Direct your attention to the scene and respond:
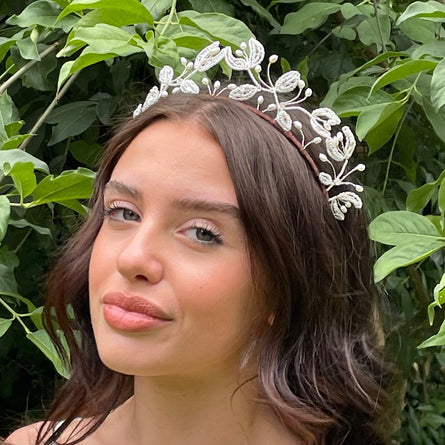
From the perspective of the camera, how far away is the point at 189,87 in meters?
1.30

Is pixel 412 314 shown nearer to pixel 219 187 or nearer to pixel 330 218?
pixel 330 218

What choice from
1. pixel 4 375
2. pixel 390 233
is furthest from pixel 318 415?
pixel 4 375

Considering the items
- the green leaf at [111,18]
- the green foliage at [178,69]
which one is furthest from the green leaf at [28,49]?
the green leaf at [111,18]

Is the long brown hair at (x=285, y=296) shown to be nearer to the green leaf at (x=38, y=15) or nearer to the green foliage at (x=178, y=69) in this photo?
the green foliage at (x=178, y=69)

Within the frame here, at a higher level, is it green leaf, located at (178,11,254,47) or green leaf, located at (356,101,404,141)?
green leaf, located at (178,11,254,47)

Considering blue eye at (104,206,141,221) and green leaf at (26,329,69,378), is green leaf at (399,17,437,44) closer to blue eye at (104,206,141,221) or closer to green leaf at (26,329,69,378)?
blue eye at (104,206,141,221)

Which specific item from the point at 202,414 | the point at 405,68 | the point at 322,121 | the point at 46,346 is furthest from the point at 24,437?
the point at 405,68

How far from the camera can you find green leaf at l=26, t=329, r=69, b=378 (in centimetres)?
140

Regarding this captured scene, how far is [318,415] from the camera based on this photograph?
1.28 meters

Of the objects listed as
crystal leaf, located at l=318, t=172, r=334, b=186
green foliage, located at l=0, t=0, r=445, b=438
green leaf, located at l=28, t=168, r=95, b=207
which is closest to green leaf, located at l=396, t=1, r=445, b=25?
green foliage, located at l=0, t=0, r=445, b=438

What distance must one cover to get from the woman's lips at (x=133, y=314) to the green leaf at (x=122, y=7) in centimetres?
39

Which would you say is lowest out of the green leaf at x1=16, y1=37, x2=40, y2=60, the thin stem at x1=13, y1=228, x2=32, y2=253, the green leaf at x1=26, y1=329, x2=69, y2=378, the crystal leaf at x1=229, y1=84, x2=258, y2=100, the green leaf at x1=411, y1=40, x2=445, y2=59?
the thin stem at x1=13, y1=228, x2=32, y2=253

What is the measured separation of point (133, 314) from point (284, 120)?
0.33m

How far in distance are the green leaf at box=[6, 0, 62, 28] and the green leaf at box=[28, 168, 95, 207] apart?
0.83 feet
